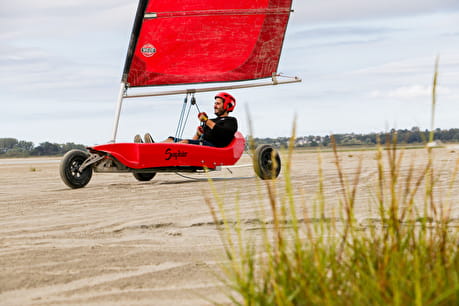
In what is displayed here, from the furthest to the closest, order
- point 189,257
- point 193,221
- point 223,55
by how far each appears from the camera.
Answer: point 223,55 < point 193,221 < point 189,257

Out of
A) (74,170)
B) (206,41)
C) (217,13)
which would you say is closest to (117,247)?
(74,170)

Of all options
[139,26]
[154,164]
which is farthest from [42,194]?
[139,26]

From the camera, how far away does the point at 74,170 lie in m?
7.99

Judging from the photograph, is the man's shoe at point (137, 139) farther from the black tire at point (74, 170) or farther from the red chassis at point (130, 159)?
the black tire at point (74, 170)

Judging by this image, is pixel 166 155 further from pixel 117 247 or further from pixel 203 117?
pixel 117 247

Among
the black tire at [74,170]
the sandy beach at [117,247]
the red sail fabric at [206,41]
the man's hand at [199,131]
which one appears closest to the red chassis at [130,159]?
→ the black tire at [74,170]

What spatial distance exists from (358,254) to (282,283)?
36 cm

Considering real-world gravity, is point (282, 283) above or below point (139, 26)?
below

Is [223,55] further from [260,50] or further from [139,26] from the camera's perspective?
[139,26]

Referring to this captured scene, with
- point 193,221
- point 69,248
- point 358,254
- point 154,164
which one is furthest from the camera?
point 154,164

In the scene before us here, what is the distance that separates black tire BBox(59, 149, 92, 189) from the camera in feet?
25.7

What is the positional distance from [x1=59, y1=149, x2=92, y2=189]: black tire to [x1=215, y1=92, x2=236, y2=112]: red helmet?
216 cm

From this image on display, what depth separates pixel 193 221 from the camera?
4730 millimetres

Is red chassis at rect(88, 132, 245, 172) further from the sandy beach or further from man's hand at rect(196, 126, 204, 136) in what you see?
the sandy beach
